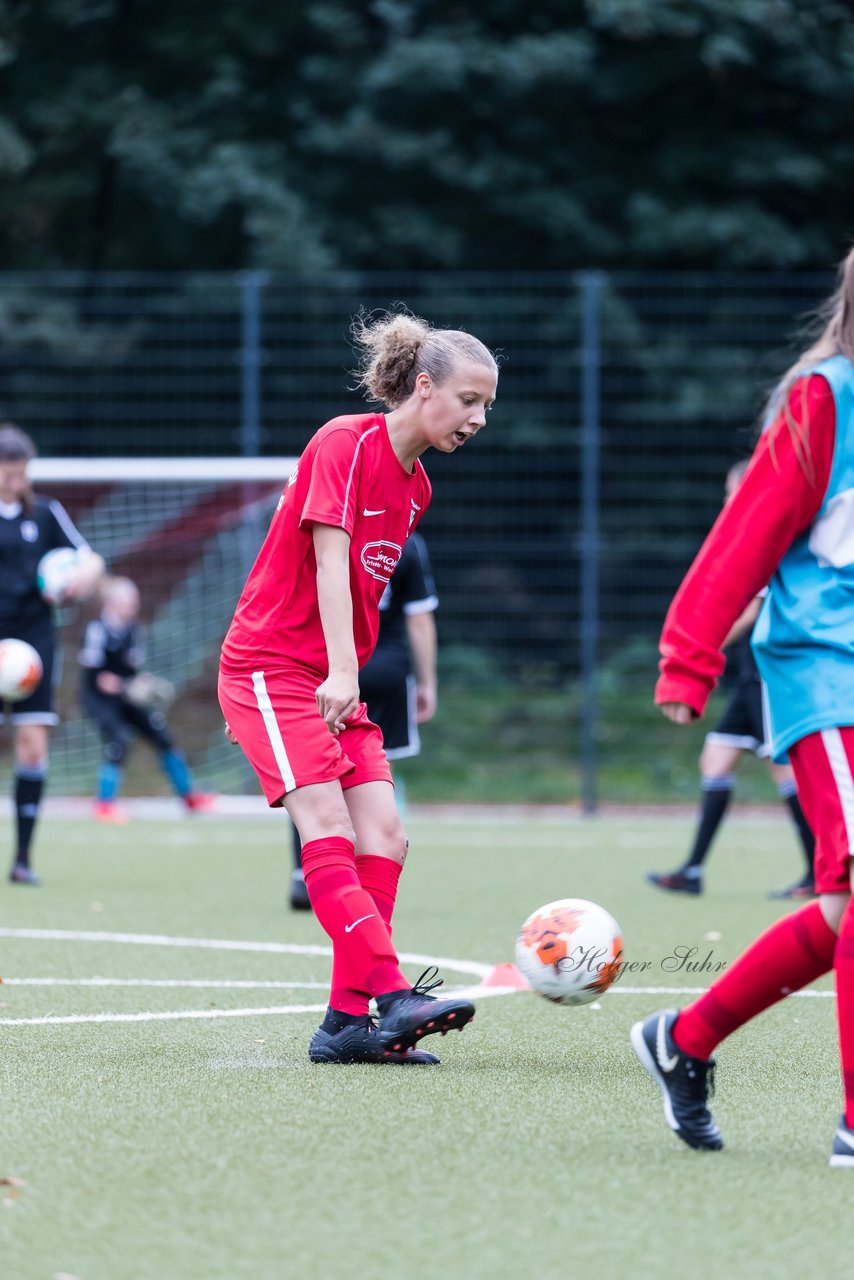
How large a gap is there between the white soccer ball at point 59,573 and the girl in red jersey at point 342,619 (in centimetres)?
410

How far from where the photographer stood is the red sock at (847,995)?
3.46 meters

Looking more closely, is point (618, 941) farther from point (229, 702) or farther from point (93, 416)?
point (93, 416)

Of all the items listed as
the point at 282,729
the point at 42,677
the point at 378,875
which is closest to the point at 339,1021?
the point at 378,875

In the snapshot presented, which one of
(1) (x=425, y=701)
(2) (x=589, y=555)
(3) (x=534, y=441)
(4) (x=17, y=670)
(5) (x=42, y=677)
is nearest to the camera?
(1) (x=425, y=701)

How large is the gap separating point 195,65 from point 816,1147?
18.5 metres

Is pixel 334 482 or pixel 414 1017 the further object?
pixel 334 482

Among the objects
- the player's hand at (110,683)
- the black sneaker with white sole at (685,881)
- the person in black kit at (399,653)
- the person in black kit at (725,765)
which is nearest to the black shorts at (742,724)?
the person in black kit at (725,765)

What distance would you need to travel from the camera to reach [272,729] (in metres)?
4.73

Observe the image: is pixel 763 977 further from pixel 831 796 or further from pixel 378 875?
pixel 378 875

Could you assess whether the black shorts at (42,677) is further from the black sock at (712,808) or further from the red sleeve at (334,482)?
the red sleeve at (334,482)

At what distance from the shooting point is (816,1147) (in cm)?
372

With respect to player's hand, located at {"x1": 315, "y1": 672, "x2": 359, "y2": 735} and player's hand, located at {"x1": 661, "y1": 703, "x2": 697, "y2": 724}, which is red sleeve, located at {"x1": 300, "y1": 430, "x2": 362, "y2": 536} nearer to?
player's hand, located at {"x1": 315, "y1": 672, "x2": 359, "y2": 735}

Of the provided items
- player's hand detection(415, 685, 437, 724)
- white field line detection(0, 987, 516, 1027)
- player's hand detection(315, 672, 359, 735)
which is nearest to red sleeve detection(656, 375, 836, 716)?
player's hand detection(315, 672, 359, 735)

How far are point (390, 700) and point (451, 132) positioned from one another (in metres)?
12.7
